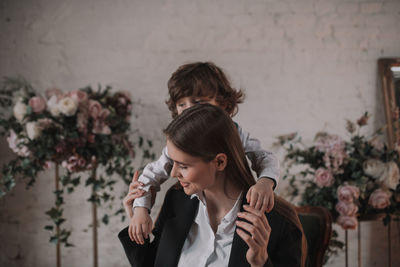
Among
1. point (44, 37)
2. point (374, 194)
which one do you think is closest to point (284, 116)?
point (374, 194)

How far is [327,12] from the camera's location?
2.69 m

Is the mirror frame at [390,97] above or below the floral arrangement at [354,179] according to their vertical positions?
above

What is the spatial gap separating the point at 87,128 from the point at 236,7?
1.45 m

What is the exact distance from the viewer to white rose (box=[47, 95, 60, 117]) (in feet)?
7.05

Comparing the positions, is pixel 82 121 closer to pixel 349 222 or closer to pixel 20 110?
pixel 20 110

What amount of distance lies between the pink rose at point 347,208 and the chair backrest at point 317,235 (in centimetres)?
30

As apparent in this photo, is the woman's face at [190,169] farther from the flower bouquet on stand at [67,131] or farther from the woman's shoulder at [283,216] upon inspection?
the flower bouquet on stand at [67,131]

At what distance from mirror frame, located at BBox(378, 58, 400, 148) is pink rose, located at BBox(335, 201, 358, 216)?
860mm

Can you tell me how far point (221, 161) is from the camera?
3.92 feet

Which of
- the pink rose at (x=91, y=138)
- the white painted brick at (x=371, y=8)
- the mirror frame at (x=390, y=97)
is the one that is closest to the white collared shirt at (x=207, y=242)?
the pink rose at (x=91, y=138)

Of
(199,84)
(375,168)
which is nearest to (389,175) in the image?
(375,168)

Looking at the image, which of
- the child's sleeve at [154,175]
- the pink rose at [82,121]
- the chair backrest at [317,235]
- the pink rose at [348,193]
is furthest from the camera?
the pink rose at [82,121]

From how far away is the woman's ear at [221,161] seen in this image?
1183 mm

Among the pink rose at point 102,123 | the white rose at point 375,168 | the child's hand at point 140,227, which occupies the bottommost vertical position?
the child's hand at point 140,227
